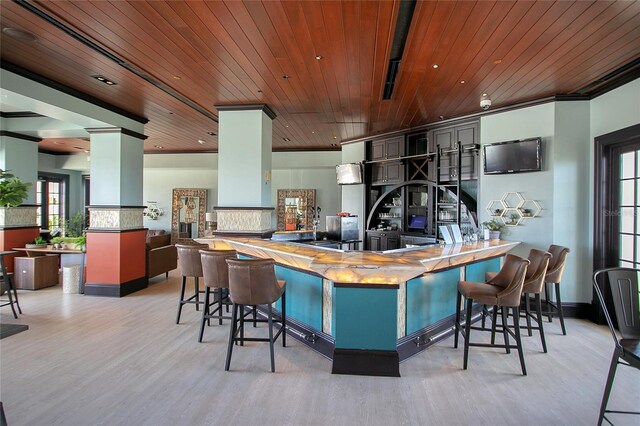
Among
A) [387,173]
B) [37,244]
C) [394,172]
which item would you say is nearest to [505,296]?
[394,172]

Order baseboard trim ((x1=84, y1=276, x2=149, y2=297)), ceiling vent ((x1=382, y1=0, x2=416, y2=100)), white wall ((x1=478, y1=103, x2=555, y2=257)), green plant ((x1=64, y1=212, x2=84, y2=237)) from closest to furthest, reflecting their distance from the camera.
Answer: ceiling vent ((x1=382, y1=0, x2=416, y2=100)), white wall ((x1=478, y1=103, x2=555, y2=257)), baseboard trim ((x1=84, y1=276, x2=149, y2=297)), green plant ((x1=64, y1=212, x2=84, y2=237))

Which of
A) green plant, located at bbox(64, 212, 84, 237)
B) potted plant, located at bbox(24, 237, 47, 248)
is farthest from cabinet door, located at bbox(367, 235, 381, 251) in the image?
green plant, located at bbox(64, 212, 84, 237)

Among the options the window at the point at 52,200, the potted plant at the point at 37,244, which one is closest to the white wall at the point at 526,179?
the potted plant at the point at 37,244

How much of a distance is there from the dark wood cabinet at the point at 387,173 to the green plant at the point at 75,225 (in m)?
8.13

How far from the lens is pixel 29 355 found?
332 cm

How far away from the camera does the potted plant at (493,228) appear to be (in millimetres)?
5125

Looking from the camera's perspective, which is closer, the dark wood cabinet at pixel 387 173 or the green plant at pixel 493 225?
the green plant at pixel 493 225

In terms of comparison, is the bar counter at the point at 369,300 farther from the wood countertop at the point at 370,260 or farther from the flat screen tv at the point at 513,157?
the flat screen tv at the point at 513,157

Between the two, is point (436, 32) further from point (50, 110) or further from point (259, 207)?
point (50, 110)

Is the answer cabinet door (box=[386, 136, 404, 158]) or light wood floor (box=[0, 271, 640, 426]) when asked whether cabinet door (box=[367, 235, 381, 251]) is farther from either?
light wood floor (box=[0, 271, 640, 426])

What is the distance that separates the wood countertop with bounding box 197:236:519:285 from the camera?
2832mm

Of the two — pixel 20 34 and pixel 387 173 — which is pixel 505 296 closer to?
pixel 387 173

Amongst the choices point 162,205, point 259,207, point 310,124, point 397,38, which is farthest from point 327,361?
point 162,205

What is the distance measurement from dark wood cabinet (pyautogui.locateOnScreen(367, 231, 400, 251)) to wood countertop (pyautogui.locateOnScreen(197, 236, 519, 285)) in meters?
2.77
